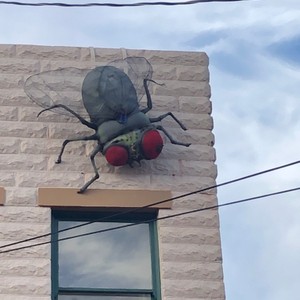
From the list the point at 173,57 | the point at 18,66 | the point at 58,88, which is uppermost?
the point at 173,57

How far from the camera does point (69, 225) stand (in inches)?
482

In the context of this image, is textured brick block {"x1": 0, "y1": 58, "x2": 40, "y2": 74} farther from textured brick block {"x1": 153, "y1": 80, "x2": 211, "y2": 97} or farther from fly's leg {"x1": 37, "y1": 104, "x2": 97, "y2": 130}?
textured brick block {"x1": 153, "y1": 80, "x2": 211, "y2": 97}

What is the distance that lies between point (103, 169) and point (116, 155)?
270 mm

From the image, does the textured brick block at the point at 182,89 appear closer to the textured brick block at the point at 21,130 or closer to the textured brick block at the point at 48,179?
the textured brick block at the point at 21,130

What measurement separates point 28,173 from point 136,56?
1.84 m

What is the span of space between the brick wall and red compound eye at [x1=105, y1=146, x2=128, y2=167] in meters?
0.19

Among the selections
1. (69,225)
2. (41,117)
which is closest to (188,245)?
(69,225)

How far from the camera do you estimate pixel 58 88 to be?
42.4 ft

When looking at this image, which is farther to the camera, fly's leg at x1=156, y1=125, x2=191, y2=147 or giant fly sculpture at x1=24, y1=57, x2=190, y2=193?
fly's leg at x1=156, y1=125, x2=191, y2=147

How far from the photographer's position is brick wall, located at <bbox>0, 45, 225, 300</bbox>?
11.8 metres

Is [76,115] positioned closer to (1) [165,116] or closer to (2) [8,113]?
(2) [8,113]

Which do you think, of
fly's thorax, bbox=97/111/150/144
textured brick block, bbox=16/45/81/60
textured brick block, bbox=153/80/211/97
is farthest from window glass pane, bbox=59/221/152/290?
textured brick block, bbox=16/45/81/60

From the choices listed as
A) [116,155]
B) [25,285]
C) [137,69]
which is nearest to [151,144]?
[116,155]

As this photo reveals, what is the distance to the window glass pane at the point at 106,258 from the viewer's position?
39.2ft
